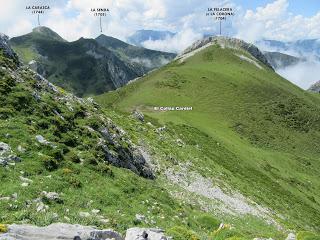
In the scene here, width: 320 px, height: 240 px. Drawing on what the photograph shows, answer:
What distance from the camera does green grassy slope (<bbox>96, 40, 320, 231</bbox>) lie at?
63.9m

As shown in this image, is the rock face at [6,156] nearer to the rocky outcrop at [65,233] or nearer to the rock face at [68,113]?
the rock face at [68,113]

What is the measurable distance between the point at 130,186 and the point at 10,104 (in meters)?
10.6

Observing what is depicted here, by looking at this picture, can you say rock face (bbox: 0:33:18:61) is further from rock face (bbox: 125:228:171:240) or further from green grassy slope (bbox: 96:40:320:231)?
rock face (bbox: 125:228:171:240)

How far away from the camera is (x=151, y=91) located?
149m

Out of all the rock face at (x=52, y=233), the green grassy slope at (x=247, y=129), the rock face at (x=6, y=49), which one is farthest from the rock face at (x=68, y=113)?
the rock face at (x=52, y=233)

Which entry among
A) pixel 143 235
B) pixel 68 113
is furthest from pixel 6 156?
pixel 143 235

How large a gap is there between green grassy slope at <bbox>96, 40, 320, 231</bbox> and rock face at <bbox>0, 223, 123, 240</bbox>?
120 feet

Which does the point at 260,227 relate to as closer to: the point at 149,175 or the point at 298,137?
the point at 149,175

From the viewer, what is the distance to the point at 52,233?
13.6 metres

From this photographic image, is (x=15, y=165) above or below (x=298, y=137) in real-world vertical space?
above

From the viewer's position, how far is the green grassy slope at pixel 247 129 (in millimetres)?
63875

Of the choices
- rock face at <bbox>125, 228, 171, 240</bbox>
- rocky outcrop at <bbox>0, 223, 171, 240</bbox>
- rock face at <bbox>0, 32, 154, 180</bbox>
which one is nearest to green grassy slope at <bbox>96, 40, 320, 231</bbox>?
rock face at <bbox>0, 32, 154, 180</bbox>

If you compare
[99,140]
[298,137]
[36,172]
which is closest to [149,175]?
[99,140]

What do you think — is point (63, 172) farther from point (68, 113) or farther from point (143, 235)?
point (143, 235)
